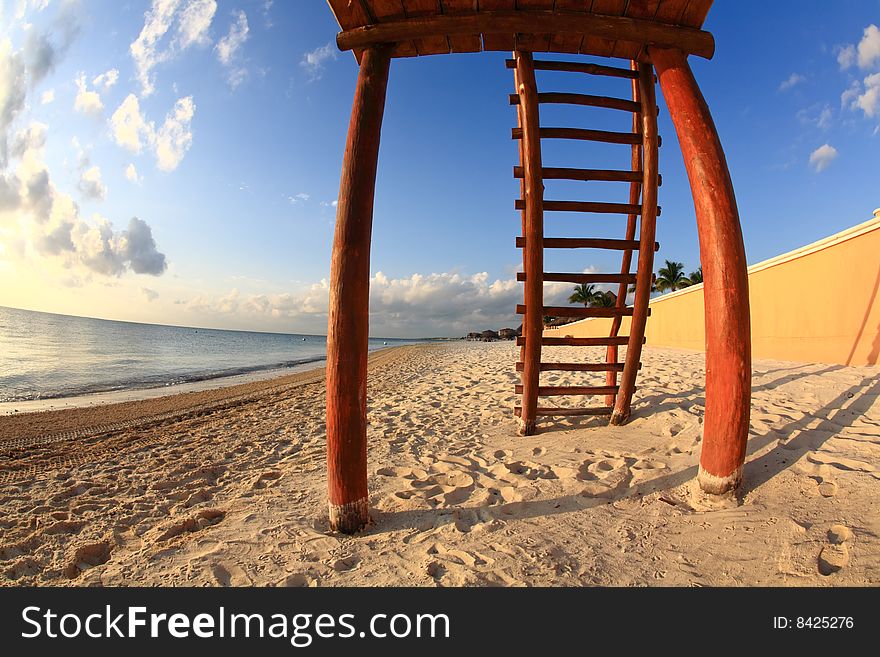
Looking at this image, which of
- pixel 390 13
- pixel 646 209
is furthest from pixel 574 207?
pixel 390 13

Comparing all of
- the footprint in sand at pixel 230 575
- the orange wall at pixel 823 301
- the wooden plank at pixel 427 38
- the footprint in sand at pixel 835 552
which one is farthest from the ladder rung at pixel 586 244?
the orange wall at pixel 823 301

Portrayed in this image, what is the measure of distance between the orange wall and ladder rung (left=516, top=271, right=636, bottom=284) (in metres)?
6.23

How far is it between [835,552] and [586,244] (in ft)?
8.89

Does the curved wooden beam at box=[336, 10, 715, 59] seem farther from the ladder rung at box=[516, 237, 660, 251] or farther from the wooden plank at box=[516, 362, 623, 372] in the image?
the wooden plank at box=[516, 362, 623, 372]

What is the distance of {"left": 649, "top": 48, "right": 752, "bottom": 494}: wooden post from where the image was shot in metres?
2.44

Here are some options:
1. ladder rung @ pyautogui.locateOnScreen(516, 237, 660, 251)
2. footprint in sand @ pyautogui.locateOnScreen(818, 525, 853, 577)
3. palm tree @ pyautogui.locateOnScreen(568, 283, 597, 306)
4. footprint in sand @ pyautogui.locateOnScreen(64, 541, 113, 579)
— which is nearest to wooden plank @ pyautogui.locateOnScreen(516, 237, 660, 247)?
ladder rung @ pyautogui.locateOnScreen(516, 237, 660, 251)

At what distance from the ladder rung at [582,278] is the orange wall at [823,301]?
623cm

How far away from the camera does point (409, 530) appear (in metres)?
2.45

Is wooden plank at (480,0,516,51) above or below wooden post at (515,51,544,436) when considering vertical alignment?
above

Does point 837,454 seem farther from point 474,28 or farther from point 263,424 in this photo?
point 263,424

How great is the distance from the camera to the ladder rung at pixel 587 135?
3664 millimetres

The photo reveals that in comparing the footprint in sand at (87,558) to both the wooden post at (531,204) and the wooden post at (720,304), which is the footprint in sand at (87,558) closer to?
the wooden post at (531,204)
